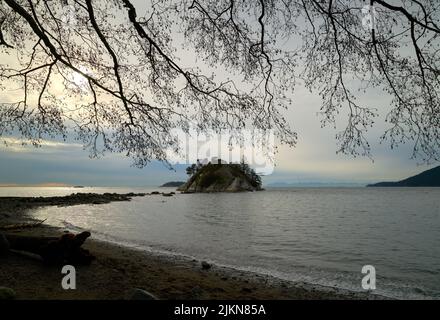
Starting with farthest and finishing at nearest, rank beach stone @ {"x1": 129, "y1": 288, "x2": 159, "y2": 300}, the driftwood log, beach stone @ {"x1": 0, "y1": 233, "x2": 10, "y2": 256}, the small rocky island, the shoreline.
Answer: the small rocky island < beach stone @ {"x1": 0, "y1": 233, "x2": 10, "y2": 256} < the driftwood log < the shoreline < beach stone @ {"x1": 129, "y1": 288, "x2": 159, "y2": 300}

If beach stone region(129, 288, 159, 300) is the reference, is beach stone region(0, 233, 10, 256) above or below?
above

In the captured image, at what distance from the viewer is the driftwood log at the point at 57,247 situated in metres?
9.59

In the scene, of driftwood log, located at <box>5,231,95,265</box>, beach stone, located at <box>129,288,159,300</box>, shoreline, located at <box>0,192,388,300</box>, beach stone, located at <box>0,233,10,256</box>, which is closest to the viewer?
beach stone, located at <box>129,288,159,300</box>

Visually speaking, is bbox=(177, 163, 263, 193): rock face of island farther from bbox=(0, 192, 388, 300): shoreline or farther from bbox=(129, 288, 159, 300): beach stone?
bbox=(129, 288, 159, 300): beach stone

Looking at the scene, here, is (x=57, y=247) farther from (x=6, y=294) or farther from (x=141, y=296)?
(x=141, y=296)

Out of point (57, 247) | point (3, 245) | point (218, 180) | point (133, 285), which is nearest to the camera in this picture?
point (133, 285)

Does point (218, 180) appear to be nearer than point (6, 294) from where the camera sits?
No

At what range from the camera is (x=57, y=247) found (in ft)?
31.6

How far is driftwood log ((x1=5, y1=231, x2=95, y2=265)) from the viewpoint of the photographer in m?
9.59

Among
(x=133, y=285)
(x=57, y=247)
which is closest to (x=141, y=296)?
(x=133, y=285)

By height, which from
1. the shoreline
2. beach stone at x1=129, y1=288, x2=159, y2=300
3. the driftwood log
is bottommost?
the shoreline

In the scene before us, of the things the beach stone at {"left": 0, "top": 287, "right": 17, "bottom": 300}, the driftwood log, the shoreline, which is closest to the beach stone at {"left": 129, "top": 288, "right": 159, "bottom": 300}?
the shoreline
